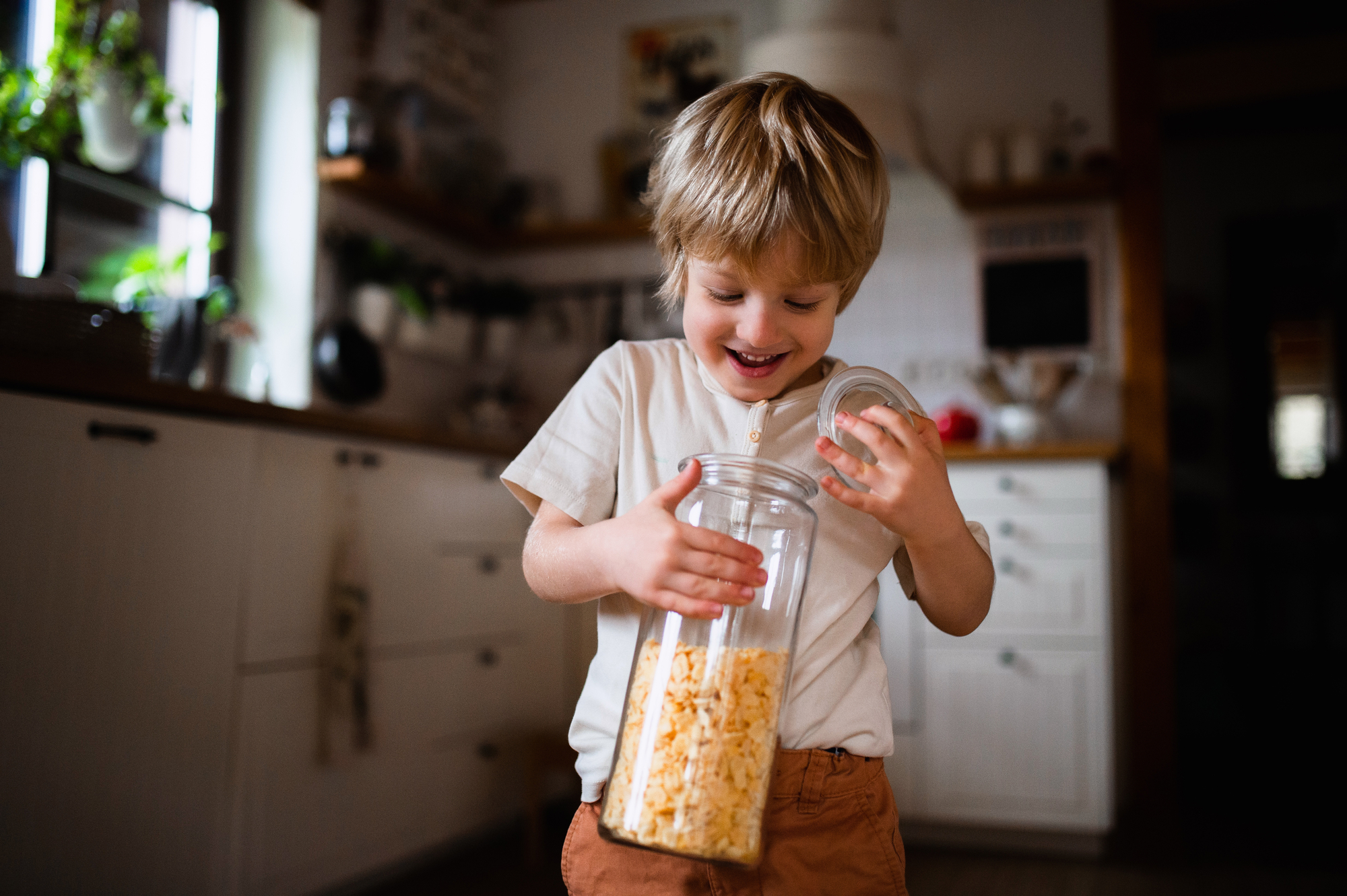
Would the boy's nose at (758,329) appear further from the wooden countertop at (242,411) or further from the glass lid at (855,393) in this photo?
the wooden countertop at (242,411)

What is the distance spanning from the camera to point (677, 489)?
1.83 ft

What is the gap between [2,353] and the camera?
47.3 inches

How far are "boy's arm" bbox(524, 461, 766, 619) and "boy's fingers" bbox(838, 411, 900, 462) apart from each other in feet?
0.30

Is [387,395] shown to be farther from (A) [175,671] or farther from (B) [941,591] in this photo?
(B) [941,591]

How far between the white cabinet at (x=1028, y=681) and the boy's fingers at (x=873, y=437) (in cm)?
169

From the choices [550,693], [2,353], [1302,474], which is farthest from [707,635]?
[1302,474]

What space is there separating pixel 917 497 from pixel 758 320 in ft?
0.47

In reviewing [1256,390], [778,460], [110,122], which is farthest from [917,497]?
[1256,390]

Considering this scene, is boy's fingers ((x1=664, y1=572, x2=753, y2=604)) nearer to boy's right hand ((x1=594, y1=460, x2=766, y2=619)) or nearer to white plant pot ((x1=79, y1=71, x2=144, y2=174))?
boy's right hand ((x1=594, y1=460, x2=766, y2=619))

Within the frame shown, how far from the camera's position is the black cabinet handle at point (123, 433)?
131cm

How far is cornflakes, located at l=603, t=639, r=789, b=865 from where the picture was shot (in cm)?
53

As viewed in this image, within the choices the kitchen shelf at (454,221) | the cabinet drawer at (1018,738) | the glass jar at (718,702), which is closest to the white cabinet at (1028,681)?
the cabinet drawer at (1018,738)

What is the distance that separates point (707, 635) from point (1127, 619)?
250 cm

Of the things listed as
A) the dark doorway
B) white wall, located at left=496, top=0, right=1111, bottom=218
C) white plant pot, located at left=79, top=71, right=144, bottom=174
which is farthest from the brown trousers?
the dark doorway
